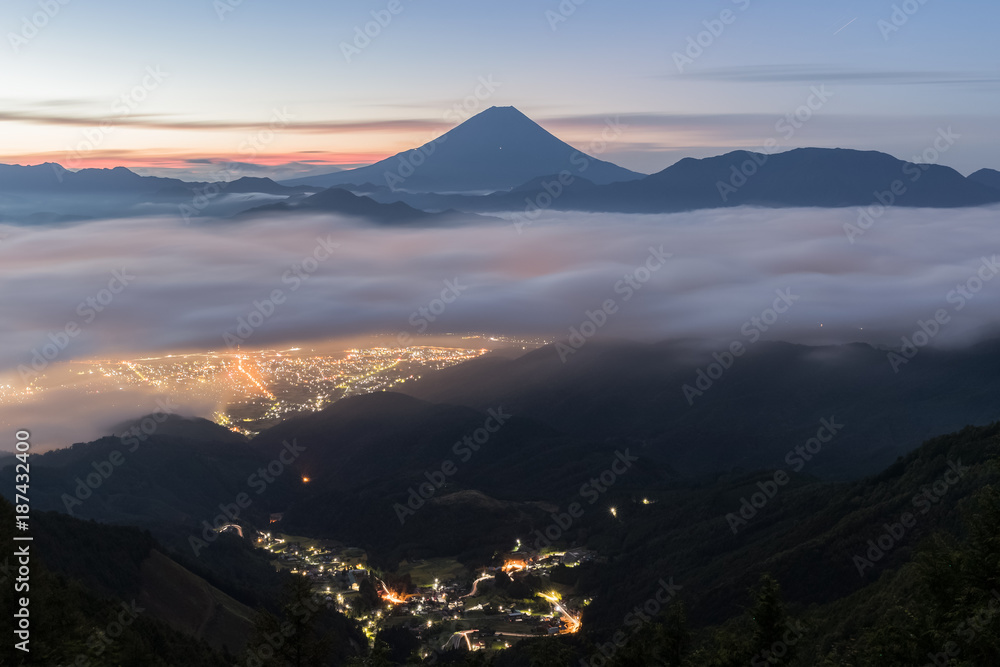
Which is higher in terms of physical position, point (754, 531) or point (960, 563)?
point (960, 563)

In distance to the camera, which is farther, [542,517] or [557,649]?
[542,517]

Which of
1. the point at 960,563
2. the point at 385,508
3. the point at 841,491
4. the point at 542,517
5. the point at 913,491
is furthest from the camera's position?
the point at 385,508

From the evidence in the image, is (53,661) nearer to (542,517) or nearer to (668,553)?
(668,553)

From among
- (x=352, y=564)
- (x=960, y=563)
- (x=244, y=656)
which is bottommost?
(x=352, y=564)

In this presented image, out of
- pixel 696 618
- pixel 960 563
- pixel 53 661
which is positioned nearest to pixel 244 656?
pixel 53 661

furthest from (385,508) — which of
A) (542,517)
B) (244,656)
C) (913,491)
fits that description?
(244,656)

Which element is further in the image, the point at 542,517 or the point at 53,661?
the point at 542,517

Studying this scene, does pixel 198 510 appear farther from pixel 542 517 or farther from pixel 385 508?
pixel 542 517

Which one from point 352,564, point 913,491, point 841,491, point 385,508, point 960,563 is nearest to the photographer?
point 960,563

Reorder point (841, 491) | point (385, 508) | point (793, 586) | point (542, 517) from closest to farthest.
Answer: point (793, 586) < point (841, 491) < point (542, 517) < point (385, 508)
